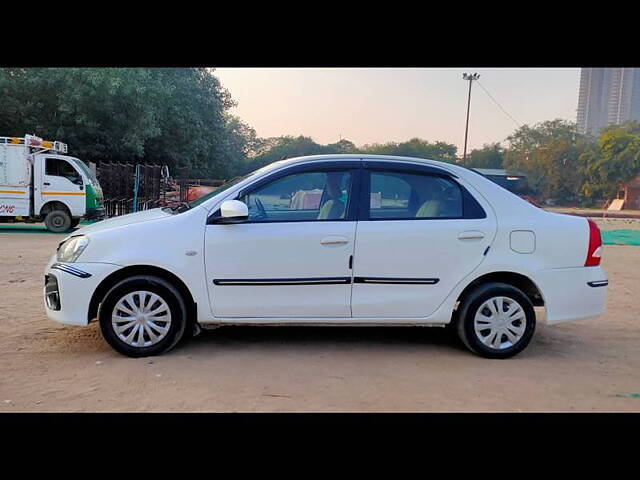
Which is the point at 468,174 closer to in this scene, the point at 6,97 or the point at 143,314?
the point at 143,314

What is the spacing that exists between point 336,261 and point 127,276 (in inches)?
71.6

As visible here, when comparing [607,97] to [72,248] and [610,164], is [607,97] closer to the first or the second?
[610,164]

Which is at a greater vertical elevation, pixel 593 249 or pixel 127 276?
pixel 593 249

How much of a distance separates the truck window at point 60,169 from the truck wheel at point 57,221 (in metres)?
1.05

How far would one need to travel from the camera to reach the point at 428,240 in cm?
436

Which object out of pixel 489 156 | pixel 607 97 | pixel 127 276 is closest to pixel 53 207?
pixel 127 276

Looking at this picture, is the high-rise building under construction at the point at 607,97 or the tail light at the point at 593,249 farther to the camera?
the high-rise building under construction at the point at 607,97

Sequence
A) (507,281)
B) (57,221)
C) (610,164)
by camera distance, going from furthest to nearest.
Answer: (610,164) < (57,221) < (507,281)

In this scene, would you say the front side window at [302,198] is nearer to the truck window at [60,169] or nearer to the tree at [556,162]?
the truck window at [60,169]

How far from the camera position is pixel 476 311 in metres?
4.40

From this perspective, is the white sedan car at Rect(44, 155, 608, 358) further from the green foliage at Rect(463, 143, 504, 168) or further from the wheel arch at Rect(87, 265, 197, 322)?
the green foliage at Rect(463, 143, 504, 168)

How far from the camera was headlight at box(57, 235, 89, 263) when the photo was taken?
4.25 meters

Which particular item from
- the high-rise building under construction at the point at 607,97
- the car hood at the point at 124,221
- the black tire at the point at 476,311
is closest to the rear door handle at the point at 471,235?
the black tire at the point at 476,311

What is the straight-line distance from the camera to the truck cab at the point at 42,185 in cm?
1362
